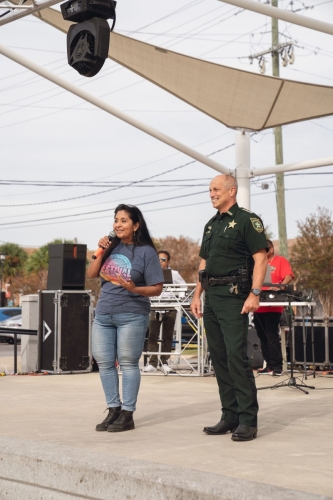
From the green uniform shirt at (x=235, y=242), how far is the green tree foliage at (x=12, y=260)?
74.3m

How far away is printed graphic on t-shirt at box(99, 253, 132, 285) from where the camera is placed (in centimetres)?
639

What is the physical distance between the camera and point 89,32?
8617mm

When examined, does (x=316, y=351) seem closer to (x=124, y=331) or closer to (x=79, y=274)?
(x=79, y=274)

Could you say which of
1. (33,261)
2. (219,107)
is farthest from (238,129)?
(33,261)

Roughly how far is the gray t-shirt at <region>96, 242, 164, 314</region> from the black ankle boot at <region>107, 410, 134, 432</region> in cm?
84

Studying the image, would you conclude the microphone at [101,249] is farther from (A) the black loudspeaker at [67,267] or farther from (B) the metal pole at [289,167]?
(B) the metal pole at [289,167]

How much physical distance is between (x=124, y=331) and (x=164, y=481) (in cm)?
260

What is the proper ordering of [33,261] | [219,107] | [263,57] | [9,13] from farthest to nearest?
[33,261] < [263,57] < [219,107] < [9,13]

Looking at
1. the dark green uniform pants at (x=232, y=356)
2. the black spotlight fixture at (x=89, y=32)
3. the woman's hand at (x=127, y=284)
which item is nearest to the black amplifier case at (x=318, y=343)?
the black spotlight fixture at (x=89, y=32)

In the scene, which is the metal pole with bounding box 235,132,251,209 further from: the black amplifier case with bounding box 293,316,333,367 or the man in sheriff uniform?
the man in sheriff uniform

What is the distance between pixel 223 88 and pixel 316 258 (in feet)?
109

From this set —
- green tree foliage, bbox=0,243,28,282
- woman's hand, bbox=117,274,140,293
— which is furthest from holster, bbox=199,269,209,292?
green tree foliage, bbox=0,243,28,282

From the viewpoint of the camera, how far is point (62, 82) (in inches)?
478

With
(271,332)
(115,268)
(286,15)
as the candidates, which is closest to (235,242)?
(115,268)
